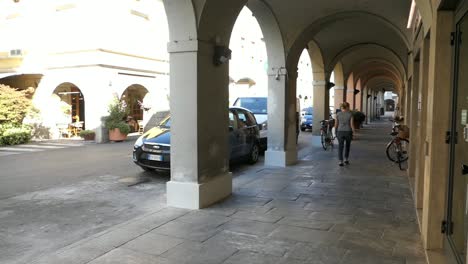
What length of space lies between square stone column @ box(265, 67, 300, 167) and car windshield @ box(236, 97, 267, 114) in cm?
419

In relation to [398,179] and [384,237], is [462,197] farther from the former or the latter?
[398,179]

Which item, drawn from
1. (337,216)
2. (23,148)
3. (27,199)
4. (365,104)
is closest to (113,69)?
(23,148)

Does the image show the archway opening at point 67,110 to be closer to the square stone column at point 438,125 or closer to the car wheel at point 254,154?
the car wheel at point 254,154

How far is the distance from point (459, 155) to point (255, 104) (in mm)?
11107

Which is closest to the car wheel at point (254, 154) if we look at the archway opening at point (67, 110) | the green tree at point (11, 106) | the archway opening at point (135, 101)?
the green tree at point (11, 106)

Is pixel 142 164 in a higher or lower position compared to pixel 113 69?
lower

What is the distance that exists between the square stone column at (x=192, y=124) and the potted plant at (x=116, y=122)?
1090cm

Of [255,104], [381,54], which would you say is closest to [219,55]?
[255,104]

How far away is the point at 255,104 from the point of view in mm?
14500

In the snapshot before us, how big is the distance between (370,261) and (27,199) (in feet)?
17.3

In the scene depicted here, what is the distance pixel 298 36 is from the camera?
31.9 ft

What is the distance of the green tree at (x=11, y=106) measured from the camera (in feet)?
50.1

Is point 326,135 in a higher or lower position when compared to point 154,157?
higher

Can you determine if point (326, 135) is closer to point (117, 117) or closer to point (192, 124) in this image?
point (192, 124)
